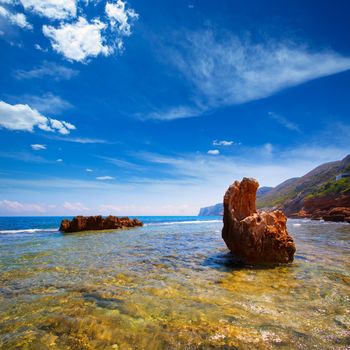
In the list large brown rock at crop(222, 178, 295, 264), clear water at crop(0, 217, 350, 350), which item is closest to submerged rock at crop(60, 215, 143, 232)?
clear water at crop(0, 217, 350, 350)

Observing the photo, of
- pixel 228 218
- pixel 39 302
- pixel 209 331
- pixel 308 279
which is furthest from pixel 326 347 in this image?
pixel 228 218

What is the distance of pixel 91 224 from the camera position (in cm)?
4141

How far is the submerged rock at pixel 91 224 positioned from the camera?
3883cm

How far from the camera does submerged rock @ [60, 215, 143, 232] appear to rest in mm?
38834

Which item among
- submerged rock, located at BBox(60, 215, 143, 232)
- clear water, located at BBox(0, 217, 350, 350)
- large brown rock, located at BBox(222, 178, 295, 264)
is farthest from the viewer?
submerged rock, located at BBox(60, 215, 143, 232)

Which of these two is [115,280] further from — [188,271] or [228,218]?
[228,218]

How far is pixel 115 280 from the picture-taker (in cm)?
885

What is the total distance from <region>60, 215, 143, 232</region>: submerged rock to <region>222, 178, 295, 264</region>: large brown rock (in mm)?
31687

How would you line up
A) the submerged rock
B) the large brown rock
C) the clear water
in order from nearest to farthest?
the clear water → the large brown rock → the submerged rock

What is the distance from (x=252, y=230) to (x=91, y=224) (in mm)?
34919

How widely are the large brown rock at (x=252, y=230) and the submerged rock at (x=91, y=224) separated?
31.7 meters

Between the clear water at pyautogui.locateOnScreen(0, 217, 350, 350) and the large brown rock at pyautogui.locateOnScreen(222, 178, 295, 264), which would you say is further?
the large brown rock at pyautogui.locateOnScreen(222, 178, 295, 264)

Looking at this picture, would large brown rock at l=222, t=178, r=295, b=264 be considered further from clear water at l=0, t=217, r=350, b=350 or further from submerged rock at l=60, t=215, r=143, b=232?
submerged rock at l=60, t=215, r=143, b=232

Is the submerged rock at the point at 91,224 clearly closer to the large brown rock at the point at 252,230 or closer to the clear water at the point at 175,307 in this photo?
the clear water at the point at 175,307
